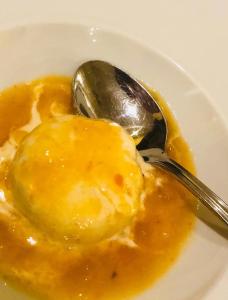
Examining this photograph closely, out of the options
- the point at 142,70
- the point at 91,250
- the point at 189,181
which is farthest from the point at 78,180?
the point at 142,70

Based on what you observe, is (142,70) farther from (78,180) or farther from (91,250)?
(91,250)

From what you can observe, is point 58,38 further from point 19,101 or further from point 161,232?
point 161,232

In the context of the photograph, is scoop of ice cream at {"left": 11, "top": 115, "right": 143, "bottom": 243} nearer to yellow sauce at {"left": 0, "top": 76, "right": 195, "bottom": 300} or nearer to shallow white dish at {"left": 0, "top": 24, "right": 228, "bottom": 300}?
yellow sauce at {"left": 0, "top": 76, "right": 195, "bottom": 300}

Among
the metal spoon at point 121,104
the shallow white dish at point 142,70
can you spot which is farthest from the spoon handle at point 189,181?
the shallow white dish at point 142,70

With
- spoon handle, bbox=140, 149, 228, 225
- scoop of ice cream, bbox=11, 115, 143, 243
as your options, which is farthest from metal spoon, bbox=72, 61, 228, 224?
scoop of ice cream, bbox=11, 115, 143, 243

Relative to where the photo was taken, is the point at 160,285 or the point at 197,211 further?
the point at 197,211

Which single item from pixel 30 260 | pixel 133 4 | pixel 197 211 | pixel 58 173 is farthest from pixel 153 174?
pixel 133 4

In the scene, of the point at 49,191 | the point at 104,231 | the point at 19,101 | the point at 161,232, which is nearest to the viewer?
the point at 49,191
